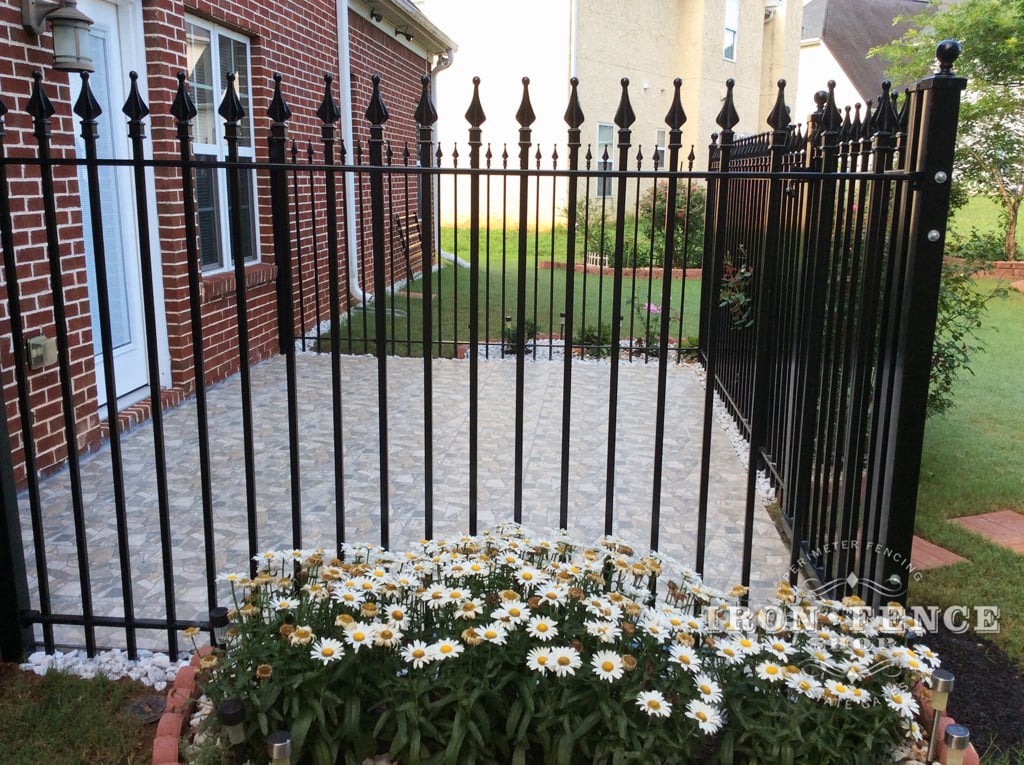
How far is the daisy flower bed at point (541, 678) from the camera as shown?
1846 millimetres

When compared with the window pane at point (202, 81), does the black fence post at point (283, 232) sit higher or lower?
lower

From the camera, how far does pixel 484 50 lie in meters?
16.7

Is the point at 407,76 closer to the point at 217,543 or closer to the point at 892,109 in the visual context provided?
the point at 217,543

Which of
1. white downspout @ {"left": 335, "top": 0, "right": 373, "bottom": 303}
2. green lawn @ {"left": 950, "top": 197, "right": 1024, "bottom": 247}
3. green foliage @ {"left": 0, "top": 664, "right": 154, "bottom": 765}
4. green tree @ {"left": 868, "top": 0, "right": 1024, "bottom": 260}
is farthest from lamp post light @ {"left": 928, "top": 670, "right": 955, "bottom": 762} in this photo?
green lawn @ {"left": 950, "top": 197, "right": 1024, "bottom": 247}

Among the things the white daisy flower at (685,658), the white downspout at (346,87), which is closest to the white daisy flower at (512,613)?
the white daisy flower at (685,658)

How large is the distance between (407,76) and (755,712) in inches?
463

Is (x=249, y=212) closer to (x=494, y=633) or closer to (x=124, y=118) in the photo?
(x=124, y=118)

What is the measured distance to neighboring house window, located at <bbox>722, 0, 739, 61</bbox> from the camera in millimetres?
20000

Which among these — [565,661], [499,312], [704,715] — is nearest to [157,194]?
[565,661]

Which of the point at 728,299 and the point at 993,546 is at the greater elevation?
the point at 728,299

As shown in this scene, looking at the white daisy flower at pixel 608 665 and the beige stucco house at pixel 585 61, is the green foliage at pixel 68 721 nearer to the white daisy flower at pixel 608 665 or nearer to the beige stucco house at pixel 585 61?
the white daisy flower at pixel 608 665

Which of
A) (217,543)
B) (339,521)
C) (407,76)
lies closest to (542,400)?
(217,543)

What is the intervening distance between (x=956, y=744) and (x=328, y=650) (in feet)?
4.66

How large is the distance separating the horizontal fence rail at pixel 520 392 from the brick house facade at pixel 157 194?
7 centimetres
